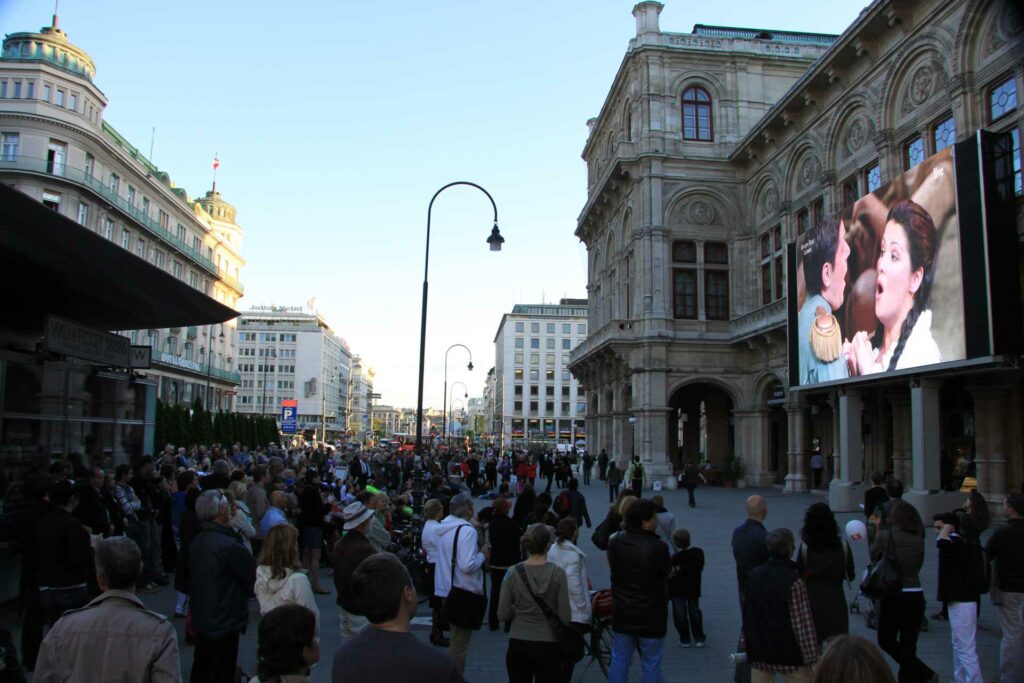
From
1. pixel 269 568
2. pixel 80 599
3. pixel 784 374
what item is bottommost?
pixel 80 599

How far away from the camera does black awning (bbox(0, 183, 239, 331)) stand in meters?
8.24

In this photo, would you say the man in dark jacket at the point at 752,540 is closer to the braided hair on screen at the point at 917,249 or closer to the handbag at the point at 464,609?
the handbag at the point at 464,609

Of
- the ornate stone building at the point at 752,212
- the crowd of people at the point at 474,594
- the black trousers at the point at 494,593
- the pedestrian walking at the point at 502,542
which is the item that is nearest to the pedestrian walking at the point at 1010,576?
the crowd of people at the point at 474,594

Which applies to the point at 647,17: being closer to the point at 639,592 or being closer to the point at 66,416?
the point at 66,416

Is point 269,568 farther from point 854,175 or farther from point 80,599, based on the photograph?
point 854,175

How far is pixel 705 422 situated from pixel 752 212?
1176cm

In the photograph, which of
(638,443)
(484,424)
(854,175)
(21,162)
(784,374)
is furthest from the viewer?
(484,424)

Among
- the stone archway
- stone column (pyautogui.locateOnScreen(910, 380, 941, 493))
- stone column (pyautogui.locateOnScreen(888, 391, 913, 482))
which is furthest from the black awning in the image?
the stone archway

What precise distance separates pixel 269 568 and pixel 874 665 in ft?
14.2

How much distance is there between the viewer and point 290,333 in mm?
127375

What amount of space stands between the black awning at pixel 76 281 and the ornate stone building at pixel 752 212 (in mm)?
17482

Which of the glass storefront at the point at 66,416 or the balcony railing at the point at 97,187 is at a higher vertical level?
the balcony railing at the point at 97,187

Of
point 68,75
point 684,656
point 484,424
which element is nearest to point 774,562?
point 684,656

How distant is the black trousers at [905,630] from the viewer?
21.0ft
